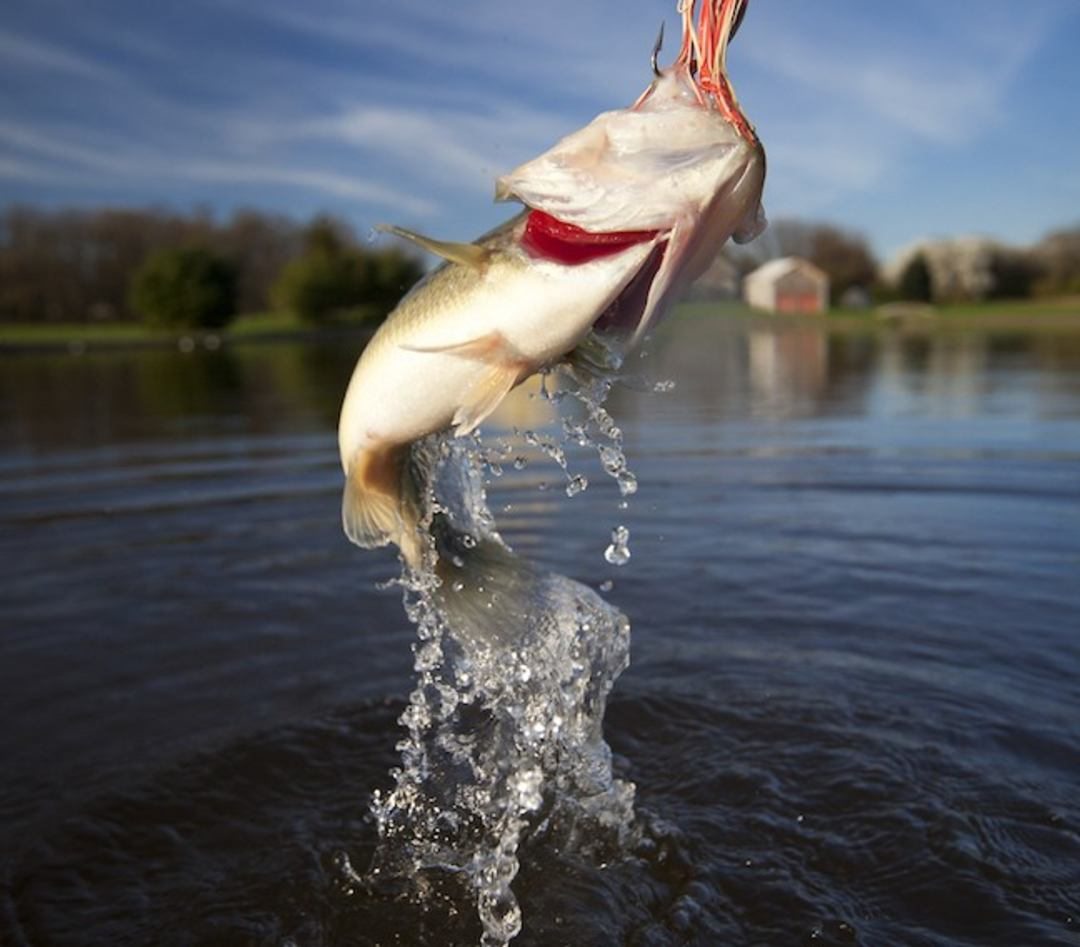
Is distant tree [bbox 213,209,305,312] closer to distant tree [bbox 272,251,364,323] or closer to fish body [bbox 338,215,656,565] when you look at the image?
distant tree [bbox 272,251,364,323]

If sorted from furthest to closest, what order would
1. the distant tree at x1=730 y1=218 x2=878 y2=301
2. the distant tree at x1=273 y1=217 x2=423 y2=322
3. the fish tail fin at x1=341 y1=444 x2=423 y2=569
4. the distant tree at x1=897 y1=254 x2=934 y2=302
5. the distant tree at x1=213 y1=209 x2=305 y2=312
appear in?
the distant tree at x1=213 y1=209 x2=305 y2=312 → the distant tree at x1=897 y1=254 x2=934 y2=302 → the distant tree at x1=273 y1=217 x2=423 y2=322 → the distant tree at x1=730 y1=218 x2=878 y2=301 → the fish tail fin at x1=341 y1=444 x2=423 y2=569

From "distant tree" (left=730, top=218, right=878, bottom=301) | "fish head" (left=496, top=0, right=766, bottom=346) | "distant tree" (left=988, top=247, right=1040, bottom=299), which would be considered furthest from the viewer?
"distant tree" (left=988, top=247, right=1040, bottom=299)

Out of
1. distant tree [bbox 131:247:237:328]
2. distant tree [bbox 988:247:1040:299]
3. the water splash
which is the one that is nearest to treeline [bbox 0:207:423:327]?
distant tree [bbox 131:247:237:328]

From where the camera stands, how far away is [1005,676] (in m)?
4.83

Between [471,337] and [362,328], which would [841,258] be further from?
[471,337]

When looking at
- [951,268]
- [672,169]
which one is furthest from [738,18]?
[951,268]

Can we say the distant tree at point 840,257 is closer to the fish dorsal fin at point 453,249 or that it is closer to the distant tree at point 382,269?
the distant tree at point 382,269

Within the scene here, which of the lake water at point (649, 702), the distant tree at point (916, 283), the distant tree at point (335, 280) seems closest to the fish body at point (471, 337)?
the lake water at point (649, 702)

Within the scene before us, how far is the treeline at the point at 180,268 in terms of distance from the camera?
74375 millimetres

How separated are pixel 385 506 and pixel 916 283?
7958 centimetres

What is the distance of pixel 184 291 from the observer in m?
74.1

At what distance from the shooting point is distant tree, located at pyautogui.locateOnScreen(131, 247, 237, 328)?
73625 millimetres

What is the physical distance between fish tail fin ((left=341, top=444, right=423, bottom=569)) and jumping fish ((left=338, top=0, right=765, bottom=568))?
43 cm

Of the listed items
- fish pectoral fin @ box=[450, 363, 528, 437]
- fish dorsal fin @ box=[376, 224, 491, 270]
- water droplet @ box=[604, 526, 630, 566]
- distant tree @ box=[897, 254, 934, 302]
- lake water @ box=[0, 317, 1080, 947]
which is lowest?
lake water @ box=[0, 317, 1080, 947]
